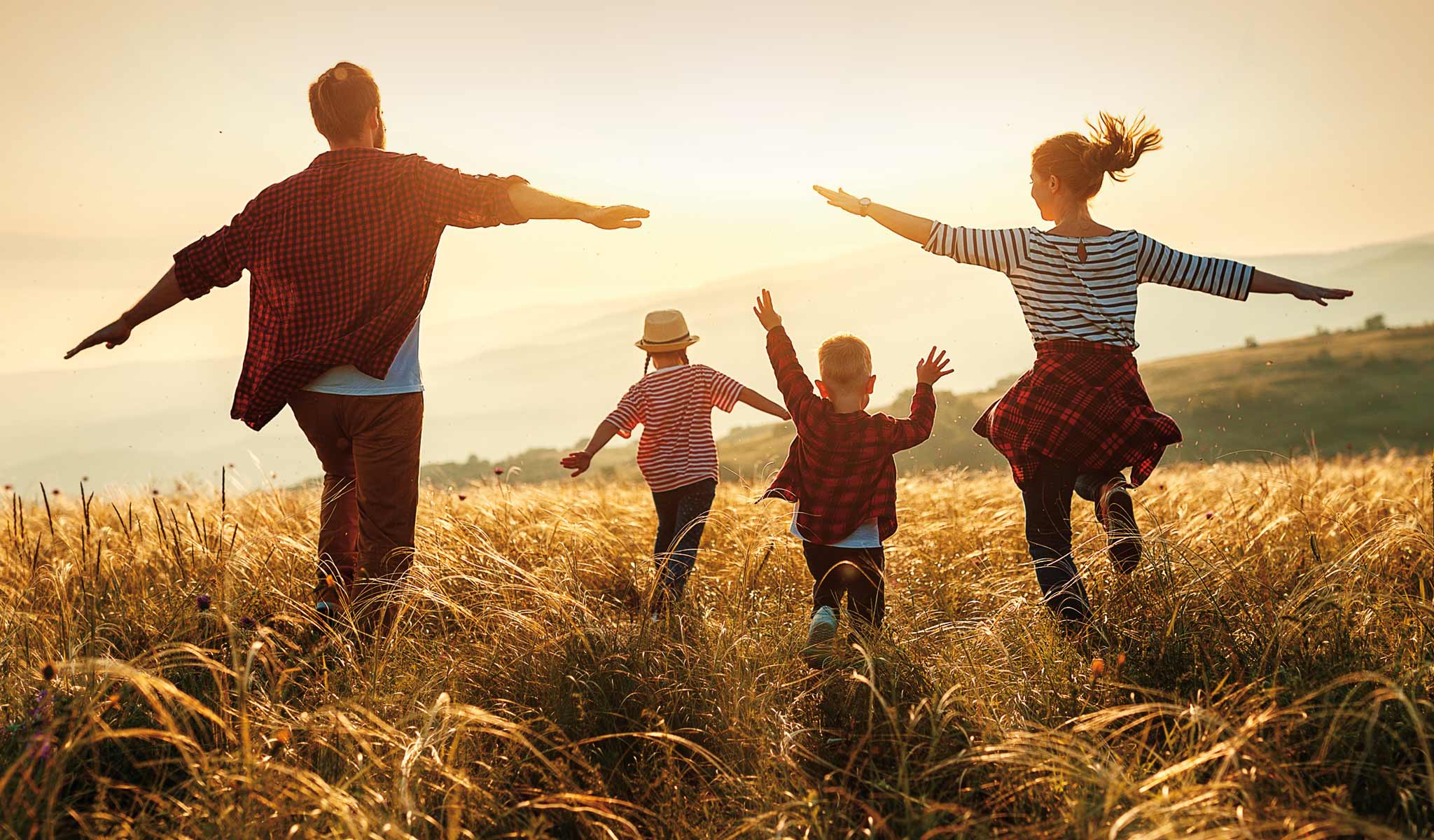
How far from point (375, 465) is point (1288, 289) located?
427 centimetres

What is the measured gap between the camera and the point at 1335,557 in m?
5.44

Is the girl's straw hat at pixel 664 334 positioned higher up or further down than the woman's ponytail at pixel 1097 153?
further down

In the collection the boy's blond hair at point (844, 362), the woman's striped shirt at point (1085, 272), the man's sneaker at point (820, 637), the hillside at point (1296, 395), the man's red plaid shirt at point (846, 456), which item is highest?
the woman's striped shirt at point (1085, 272)

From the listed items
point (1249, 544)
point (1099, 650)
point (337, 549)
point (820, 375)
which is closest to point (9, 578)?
point (337, 549)

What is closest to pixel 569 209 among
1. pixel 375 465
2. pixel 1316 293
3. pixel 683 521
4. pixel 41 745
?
pixel 375 465

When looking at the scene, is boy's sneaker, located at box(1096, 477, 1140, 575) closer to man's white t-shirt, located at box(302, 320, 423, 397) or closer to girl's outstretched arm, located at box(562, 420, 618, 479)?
girl's outstretched arm, located at box(562, 420, 618, 479)

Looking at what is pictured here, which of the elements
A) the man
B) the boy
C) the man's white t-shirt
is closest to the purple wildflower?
the man

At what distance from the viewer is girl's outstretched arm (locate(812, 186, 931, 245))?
450cm

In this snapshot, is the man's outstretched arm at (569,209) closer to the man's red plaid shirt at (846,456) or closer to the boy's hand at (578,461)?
the man's red plaid shirt at (846,456)

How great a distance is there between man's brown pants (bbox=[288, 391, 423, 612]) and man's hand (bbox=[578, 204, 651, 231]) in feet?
3.87

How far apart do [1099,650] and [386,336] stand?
3.29 metres

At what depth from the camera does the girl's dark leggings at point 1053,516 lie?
14.2 ft

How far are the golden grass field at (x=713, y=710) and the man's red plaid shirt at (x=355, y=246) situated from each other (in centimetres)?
109

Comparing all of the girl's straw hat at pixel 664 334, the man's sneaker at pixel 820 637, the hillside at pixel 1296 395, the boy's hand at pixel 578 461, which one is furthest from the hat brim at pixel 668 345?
the hillside at pixel 1296 395
